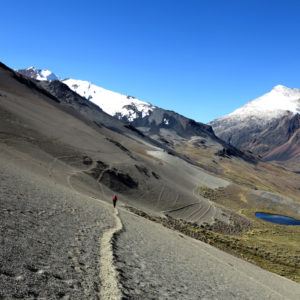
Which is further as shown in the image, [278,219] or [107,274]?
[278,219]

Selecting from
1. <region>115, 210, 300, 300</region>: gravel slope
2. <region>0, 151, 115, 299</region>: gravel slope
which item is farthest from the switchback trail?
<region>115, 210, 300, 300</region>: gravel slope

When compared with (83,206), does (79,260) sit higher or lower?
higher

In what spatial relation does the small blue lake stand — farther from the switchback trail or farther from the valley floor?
the switchback trail

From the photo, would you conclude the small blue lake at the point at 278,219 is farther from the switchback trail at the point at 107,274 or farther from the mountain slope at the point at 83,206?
the switchback trail at the point at 107,274

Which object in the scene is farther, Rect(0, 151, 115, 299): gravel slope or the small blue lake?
the small blue lake

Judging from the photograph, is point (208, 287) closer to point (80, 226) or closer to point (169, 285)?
point (169, 285)

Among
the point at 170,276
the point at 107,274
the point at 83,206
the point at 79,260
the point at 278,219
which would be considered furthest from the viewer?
the point at 278,219

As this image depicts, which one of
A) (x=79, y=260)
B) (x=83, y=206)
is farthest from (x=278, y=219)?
(x=79, y=260)

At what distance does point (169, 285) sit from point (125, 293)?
11.6ft

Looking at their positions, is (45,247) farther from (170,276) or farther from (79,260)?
(170,276)

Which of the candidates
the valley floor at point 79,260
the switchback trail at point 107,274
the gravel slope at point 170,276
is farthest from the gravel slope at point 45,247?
the gravel slope at point 170,276

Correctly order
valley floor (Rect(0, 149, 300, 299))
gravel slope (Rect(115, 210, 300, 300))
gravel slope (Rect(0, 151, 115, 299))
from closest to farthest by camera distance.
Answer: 1. gravel slope (Rect(0, 151, 115, 299))
2. valley floor (Rect(0, 149, 300, 299))
3. gravel slope (Rect(115, 210, 300, 300))

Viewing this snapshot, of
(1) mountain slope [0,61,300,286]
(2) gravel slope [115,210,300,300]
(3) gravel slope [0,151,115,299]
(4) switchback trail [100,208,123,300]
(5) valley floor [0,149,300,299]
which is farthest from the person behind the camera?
(2) gravel slope [115,210,300,300]

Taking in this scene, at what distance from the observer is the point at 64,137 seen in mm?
66562
